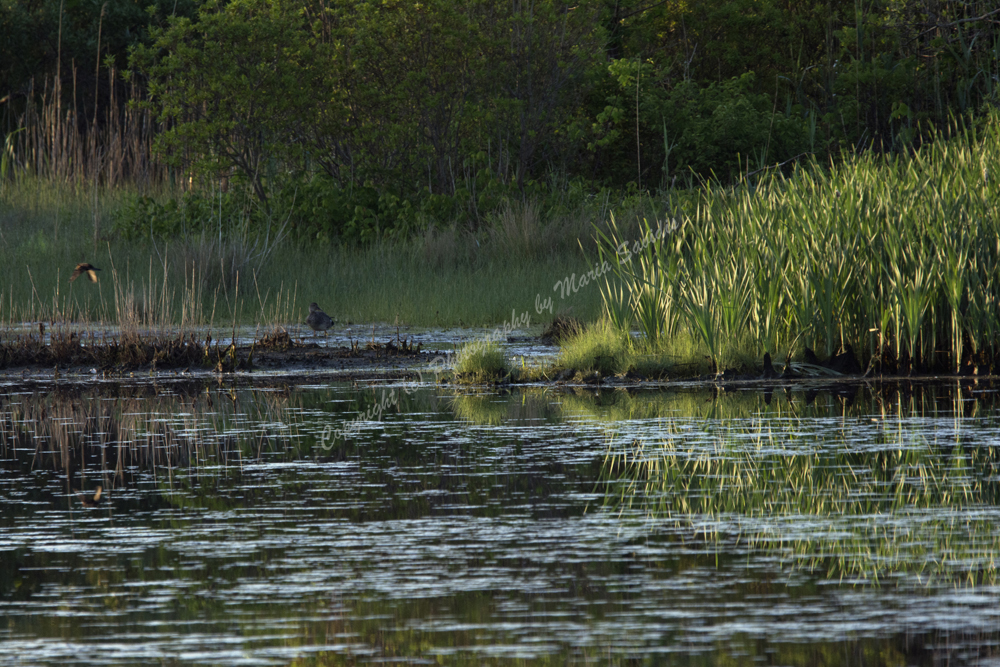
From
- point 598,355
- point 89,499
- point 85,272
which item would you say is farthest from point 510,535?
point 85,272

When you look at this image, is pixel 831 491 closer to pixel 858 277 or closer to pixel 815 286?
pixel 815 286

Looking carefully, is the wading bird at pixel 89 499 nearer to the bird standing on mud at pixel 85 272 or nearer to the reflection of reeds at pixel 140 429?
the reflection of reeds at pixel 140 429

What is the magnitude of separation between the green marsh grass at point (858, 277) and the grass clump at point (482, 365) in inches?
48.4

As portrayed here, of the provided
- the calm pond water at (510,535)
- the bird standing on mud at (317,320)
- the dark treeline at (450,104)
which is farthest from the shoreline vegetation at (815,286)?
the dark treeline at (450,104)

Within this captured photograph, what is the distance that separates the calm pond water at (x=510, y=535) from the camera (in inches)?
167

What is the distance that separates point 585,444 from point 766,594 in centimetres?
298

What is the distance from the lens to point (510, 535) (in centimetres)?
554

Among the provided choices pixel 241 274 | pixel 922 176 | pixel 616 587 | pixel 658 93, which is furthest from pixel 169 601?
pixel 658 93

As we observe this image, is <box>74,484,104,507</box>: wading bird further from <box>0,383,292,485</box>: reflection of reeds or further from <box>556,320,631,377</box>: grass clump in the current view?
<box>556,320,631,377</box>: grass clump

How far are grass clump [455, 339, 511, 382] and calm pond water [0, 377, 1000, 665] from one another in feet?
5.10

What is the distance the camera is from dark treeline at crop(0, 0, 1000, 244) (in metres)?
18.5

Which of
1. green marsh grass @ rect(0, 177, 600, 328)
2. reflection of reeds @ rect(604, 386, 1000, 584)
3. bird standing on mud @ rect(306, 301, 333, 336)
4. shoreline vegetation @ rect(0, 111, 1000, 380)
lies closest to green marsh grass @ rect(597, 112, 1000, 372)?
shoreline vegetation @ rect(0, 111, 1000, 380)

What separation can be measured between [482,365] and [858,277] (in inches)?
112

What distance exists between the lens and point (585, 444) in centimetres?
758
